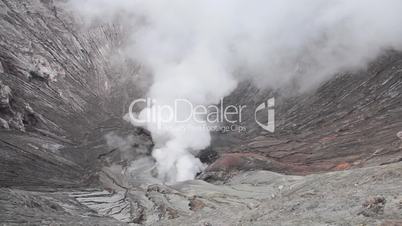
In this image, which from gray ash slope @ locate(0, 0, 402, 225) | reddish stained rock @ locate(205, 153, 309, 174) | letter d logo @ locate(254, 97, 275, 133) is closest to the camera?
gray ash slope @ locate(0, 0, 402, 225)

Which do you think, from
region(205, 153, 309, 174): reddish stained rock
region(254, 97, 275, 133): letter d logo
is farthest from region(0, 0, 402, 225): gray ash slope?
region(254, 97, 275, 133): letter d logo

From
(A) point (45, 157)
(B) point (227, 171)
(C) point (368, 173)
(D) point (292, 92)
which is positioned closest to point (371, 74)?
(D) point (292, 92)

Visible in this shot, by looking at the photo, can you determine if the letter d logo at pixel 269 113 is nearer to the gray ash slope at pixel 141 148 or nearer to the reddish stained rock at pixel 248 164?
the gray ash slope at pixel 141 148

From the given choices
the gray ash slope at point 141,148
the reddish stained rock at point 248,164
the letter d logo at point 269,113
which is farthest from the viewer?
the letter d logo at point 269,113

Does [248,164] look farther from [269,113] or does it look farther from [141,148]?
[269,113]

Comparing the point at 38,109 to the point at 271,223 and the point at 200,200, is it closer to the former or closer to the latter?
the point at 200,200

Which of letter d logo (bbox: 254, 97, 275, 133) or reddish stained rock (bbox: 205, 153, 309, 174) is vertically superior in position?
letter d logo (bbox: 254, 97, 275, 133)

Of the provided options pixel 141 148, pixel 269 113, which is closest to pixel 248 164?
pixel 141 148

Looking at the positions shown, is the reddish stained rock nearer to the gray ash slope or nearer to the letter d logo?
the gray ash slope

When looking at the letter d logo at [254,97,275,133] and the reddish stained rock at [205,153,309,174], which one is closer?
the reddish stained rock at [205,153,309,174]

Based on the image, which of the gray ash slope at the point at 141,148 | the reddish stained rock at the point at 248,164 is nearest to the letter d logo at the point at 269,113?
the gray ash slope at the point at 141,148
